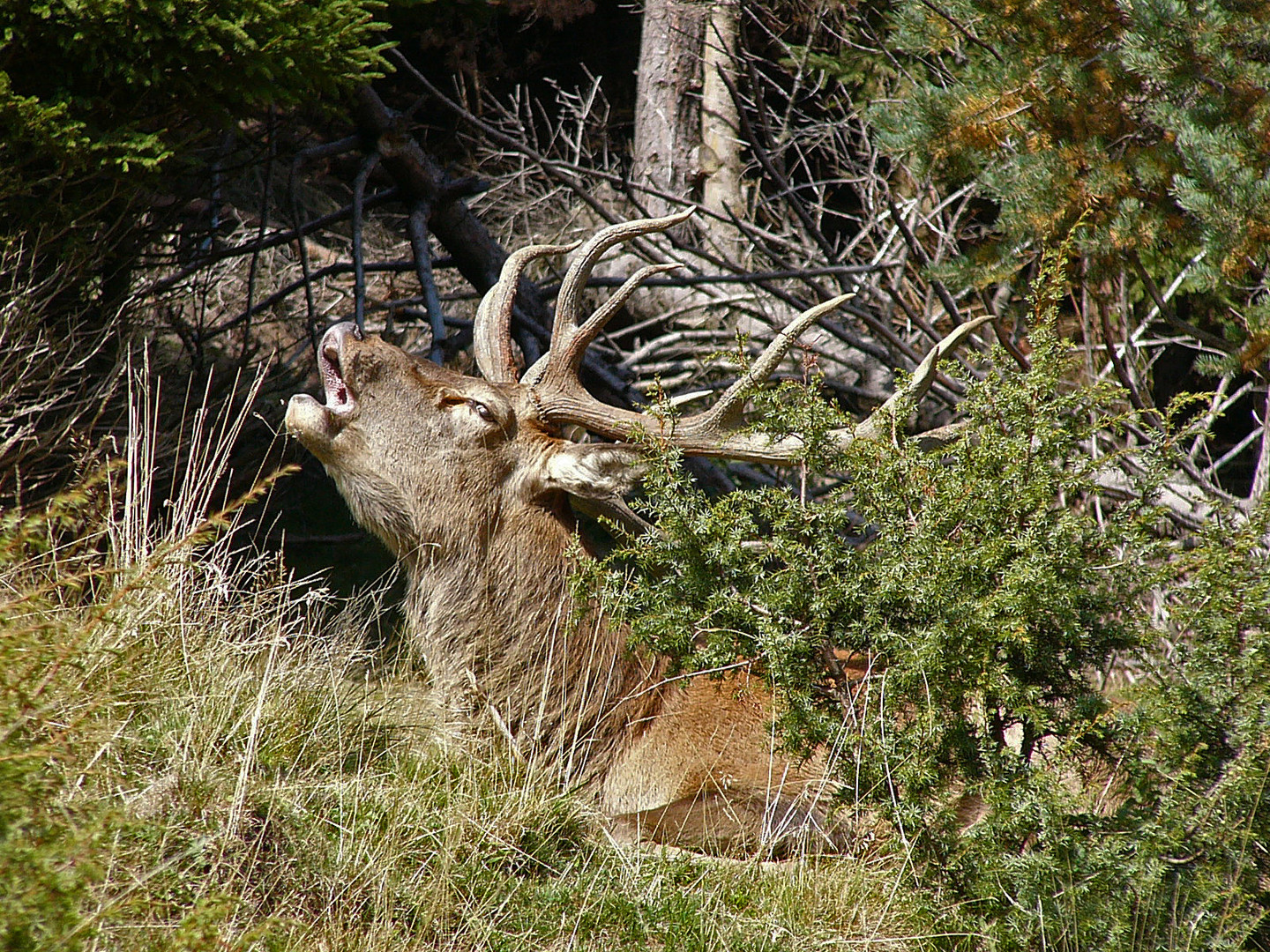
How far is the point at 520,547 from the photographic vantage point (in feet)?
14.9

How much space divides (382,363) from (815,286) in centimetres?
273

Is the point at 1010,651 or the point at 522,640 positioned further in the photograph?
the point at 522,640

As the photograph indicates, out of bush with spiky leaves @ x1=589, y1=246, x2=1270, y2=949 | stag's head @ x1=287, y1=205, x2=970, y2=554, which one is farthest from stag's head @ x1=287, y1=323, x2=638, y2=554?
bush with spiky leaves @ x1=589, y1=246, x2=1270, y2=949

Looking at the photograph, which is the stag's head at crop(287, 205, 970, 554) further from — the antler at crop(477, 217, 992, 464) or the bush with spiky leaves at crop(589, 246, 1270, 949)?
the bush with spiky leaves at crop(589, 246, 1270, 949)

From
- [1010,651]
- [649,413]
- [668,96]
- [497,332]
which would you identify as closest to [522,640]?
[649,413]

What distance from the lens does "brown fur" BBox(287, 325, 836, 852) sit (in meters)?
4.35

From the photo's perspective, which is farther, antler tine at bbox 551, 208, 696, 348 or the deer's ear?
antler tine at bbox 551, 208, 696, 348

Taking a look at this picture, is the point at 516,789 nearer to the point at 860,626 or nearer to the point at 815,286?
the point at 860,626

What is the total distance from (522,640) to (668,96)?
670cm

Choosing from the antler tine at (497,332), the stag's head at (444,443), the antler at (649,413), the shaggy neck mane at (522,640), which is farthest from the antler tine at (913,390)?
the antler tine at (497,332)

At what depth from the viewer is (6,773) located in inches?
83.9

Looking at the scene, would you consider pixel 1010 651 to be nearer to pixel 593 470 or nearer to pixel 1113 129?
pixel 593 470

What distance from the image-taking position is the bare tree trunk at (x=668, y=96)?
9.73 m

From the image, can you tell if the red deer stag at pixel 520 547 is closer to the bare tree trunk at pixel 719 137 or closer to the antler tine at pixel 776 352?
the antler tine at pixel 776 352
